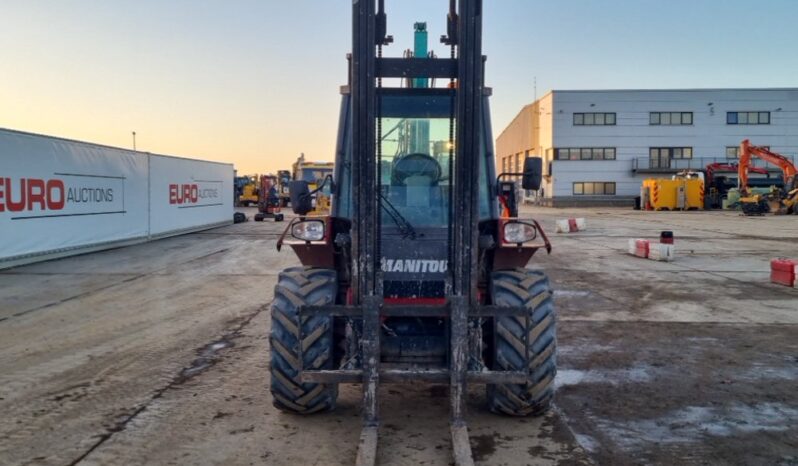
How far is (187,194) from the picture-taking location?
2578cm

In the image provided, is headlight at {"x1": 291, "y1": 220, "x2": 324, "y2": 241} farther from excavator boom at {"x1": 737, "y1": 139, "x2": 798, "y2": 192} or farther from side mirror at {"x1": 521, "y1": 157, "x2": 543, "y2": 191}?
excavator boom at {"x1": 737, "y1": 139, "x2": 798, "y2": 192}

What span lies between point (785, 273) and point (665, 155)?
4478 centimetres

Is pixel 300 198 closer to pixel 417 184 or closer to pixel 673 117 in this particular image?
pixel 417 184

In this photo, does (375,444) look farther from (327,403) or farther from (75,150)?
(75,150)

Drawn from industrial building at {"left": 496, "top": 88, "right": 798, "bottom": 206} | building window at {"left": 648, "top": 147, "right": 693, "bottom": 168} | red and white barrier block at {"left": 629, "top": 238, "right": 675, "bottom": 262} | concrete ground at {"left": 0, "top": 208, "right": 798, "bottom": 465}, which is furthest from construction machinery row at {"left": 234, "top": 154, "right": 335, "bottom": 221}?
building window at {"left": 648, "top": 147, "right": 693, "bottom": 168}

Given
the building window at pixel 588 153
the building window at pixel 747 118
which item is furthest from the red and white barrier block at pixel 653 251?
the building window at pixel 747 118

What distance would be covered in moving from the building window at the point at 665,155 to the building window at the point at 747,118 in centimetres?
411

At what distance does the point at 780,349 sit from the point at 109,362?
7.74 m

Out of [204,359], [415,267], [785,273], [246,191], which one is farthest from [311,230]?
[246,191]

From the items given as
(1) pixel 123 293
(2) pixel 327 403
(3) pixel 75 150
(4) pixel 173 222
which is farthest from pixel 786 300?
(4) pixel 173 222

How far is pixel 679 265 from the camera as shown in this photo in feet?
50.0

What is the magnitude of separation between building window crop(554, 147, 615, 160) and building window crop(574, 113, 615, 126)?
2142 millimetres

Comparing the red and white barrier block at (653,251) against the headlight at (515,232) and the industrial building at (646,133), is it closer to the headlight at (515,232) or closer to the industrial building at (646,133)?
the headlight at (515,232)

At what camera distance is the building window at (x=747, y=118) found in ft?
174
